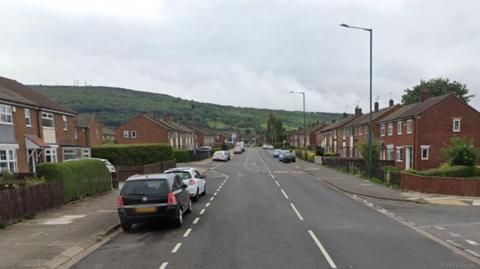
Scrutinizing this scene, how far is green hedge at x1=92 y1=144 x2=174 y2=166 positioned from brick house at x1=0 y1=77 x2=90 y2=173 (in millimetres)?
2509

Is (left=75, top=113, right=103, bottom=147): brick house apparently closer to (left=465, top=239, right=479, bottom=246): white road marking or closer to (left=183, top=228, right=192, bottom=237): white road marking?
(left=183, top=228, right=192, bottom=237): white road marking

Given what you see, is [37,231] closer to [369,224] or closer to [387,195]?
[369,224]

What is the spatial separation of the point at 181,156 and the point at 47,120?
2883 cm

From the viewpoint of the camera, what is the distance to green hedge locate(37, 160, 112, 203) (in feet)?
57.0

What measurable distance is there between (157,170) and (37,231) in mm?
24139

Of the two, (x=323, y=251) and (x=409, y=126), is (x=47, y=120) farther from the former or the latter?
(x=409, y=126)

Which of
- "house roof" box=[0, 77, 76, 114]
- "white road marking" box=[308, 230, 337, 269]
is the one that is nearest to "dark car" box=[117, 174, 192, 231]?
"white road marking" box=[308, 230, 337, 269]

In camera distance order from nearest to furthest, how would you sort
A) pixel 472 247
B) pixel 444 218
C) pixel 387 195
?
1. pixel 472 247
2. pixel 444 218
3. pixel 387 195

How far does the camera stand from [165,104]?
189m

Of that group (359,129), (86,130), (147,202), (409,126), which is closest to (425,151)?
(409,126)

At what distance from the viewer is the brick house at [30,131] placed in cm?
2492

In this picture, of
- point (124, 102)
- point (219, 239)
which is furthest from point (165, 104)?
point (219, 239)

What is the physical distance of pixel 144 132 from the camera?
231 ft

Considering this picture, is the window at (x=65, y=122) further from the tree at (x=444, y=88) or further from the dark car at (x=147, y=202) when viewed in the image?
the tree at (x=444, y=88)
